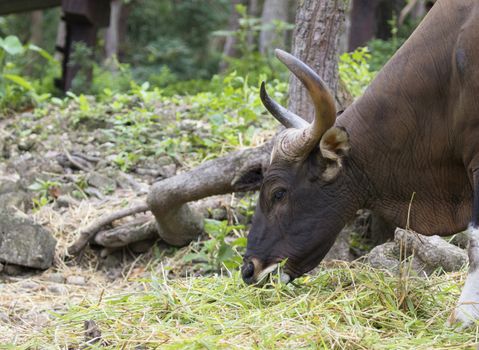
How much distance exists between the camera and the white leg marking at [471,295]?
4300 mm

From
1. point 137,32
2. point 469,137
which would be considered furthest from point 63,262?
point 137,32

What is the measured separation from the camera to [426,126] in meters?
4.95

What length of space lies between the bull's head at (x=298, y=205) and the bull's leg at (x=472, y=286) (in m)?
0.80

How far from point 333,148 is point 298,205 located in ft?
1.32

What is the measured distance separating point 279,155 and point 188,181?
1.61 meters

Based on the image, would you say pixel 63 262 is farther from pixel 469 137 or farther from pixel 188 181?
pixel 469 137

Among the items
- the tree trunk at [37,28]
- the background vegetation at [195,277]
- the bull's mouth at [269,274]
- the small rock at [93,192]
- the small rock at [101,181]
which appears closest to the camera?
the background vegetation at [195,277]

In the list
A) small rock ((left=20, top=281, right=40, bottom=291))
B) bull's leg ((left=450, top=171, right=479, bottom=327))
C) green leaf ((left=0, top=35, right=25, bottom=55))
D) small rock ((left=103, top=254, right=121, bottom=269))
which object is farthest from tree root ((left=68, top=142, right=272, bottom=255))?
green leaf ((left=0, top=35, right=25, bottom=55))

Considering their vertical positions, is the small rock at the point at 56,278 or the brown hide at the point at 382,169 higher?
the brown hide at the point at 382,169

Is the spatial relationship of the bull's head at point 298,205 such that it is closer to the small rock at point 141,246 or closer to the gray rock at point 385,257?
the gray rock at point 385,257

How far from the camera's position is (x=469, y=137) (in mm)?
4688

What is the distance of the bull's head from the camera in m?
5.06

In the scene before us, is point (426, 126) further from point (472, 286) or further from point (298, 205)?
point (472, 286)

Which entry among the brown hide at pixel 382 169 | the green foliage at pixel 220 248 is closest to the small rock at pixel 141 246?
the green foliage at pixel 220 248
